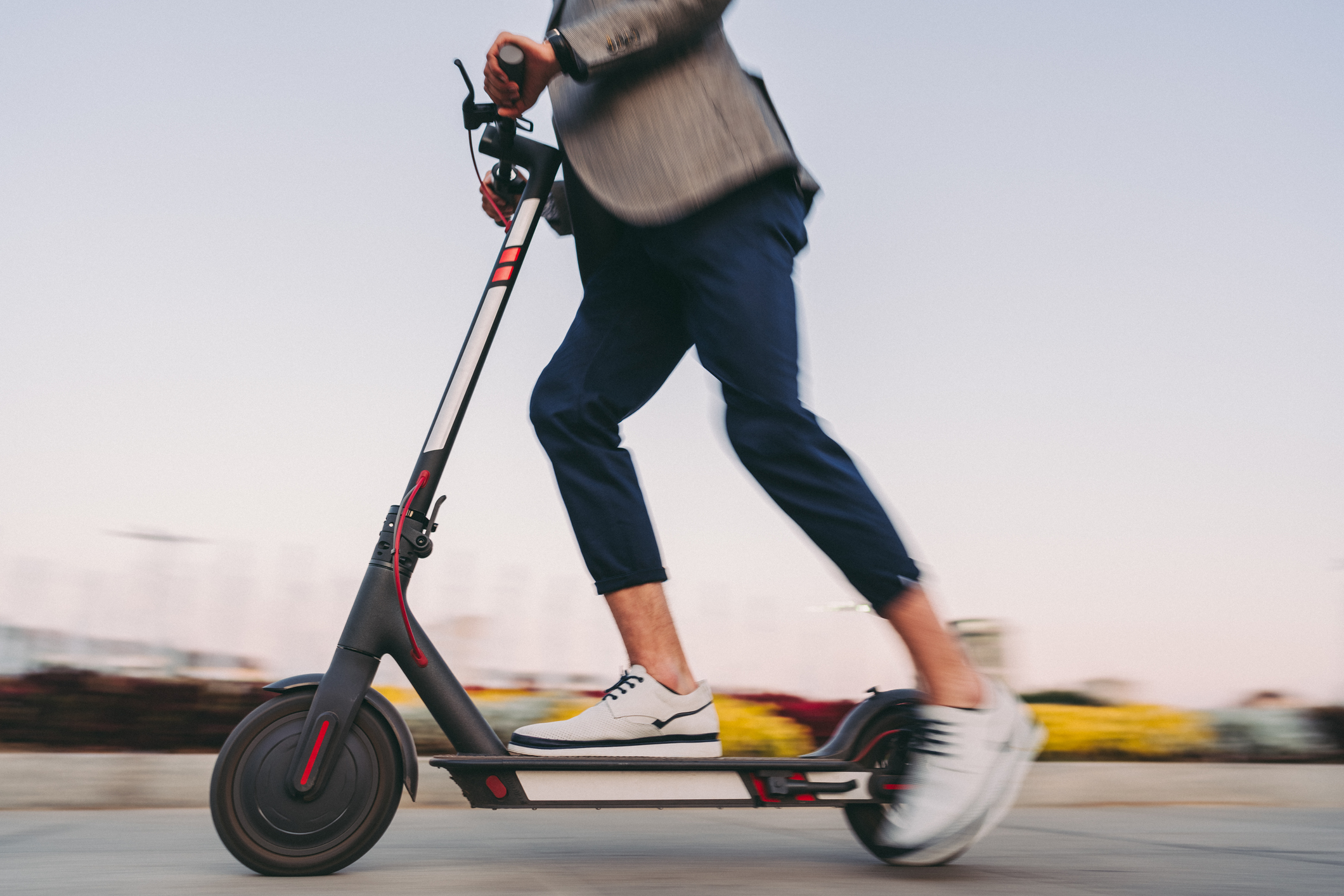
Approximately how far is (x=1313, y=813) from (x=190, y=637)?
4.47m

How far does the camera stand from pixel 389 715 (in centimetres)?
175

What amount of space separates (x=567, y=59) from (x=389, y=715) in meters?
1.15

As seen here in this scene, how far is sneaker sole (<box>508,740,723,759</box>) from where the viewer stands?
5.90ft

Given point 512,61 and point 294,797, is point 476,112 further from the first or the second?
point 294,797

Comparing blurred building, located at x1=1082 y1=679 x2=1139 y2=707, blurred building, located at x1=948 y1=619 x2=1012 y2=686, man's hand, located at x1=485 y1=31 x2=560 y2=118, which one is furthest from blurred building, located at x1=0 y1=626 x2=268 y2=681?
blurred building, located at x1=1082 y1=679 x2=1139 y2=707

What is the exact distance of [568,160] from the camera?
77.0 inches

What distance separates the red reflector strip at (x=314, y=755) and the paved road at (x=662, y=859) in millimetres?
160

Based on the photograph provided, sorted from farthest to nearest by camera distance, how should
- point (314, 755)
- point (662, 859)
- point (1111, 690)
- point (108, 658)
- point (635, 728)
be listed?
point (1111, 690) → point (108, 658) → point (662, 859) → point (635, 728) → point (314, 755)

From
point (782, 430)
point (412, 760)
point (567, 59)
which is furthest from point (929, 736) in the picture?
point (567, 59)

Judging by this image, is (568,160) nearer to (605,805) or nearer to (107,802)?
(605,805)

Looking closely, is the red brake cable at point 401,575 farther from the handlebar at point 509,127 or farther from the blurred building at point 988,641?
the blurred building at point 988,641

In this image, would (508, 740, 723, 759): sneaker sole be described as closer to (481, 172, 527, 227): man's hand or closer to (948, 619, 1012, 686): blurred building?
(481, 172, 527, 227): man's hand

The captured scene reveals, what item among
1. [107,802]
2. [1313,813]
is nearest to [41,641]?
[107,802]

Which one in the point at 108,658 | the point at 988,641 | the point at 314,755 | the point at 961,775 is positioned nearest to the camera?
the point at 314,755
